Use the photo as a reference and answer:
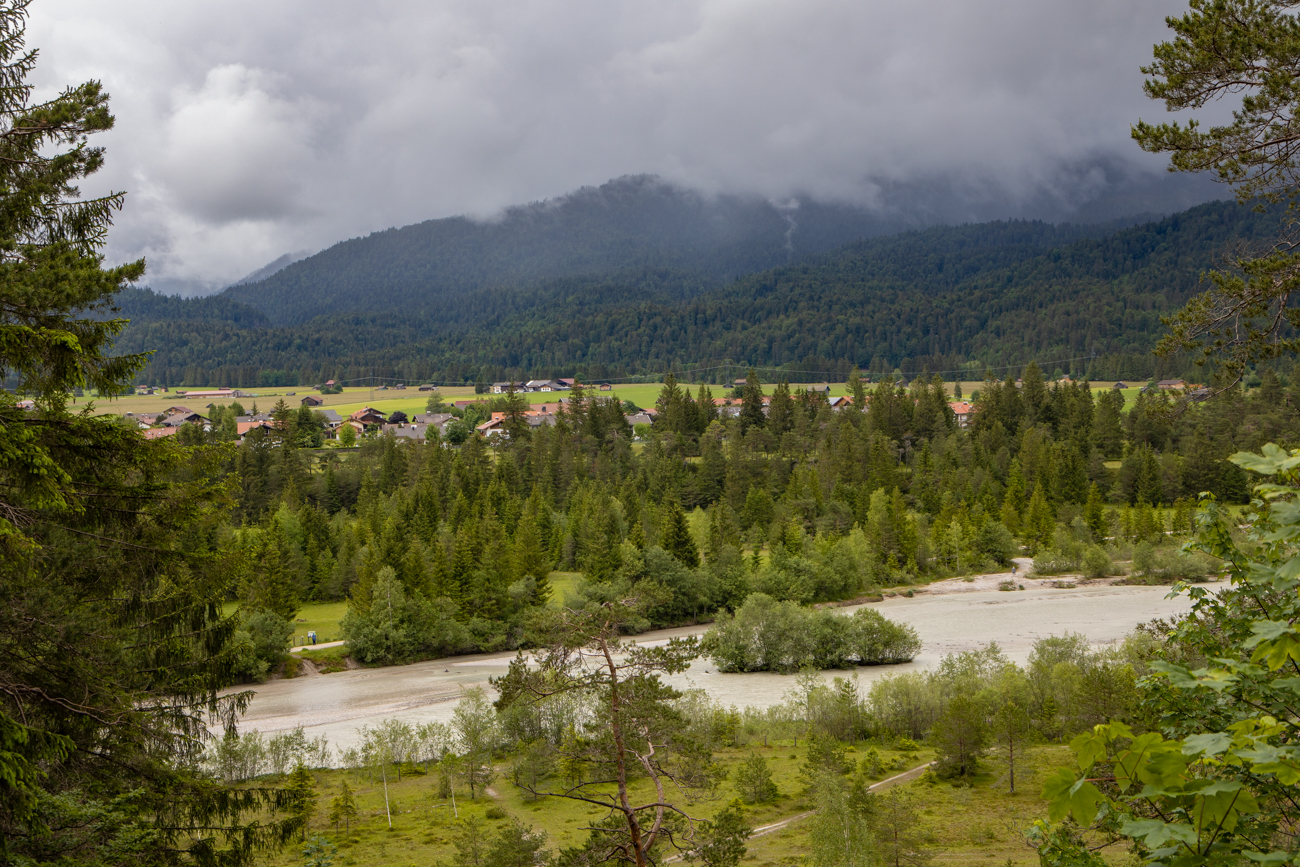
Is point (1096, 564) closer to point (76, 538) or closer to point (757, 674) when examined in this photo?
point (757, 674)

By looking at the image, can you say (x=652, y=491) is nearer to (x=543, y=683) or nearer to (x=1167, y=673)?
(x=543, y=683)

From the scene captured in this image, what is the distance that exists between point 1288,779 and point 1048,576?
7236 cm

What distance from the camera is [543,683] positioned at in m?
12.6

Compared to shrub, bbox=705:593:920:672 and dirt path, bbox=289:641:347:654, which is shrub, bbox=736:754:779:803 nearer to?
shrub, bbox=705:593:920:672

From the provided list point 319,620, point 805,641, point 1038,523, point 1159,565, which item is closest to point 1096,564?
point 1159,565

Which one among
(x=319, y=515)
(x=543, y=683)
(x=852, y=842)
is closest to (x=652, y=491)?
(x=319, y=515)

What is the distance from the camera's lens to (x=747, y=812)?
30.3 meters

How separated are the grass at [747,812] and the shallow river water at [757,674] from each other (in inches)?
227

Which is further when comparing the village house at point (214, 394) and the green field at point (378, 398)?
the village house at point (214, 394)

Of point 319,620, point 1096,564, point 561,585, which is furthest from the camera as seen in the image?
point 561,585

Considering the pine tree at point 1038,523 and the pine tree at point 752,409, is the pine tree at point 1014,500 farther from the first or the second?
the pine tree at point 752,409

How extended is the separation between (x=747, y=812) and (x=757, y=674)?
1891cm

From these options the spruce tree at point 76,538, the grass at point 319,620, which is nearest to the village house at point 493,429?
the grass at point 319,620

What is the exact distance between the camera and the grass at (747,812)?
26.4 m
